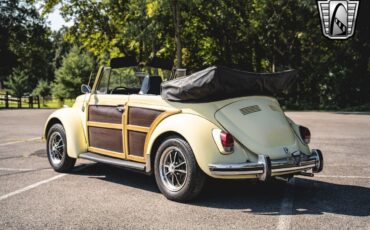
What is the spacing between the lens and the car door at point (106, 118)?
6102 millimetres

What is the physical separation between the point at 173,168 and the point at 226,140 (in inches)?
30.3

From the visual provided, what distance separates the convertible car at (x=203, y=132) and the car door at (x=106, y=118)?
0.01m

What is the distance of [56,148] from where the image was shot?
23.1 ft

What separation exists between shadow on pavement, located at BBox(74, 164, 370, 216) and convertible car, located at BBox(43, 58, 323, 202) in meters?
0.33

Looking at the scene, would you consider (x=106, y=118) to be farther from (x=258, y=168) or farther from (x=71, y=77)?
(x=71, y=77)

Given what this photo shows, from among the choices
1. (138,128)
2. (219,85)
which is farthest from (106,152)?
(219,85)

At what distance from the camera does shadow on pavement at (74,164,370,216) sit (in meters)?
4.91

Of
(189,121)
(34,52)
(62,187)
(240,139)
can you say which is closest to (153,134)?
(189,121)

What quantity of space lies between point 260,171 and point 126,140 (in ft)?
6.48

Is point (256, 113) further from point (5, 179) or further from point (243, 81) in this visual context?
point (5, 179)

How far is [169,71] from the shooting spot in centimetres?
733

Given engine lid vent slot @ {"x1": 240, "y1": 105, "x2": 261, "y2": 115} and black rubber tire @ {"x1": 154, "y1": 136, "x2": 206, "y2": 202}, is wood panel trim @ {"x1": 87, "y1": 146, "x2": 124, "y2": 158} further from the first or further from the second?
engine lid vent slot @ {"x1": 240, "y1": 105, "x2": 261, "y2": 115}

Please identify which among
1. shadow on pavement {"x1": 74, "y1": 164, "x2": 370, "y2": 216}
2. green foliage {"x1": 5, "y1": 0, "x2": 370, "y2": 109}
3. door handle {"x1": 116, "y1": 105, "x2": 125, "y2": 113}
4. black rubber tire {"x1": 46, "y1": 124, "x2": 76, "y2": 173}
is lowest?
shadow on pavement {"x1": 74, "y1": 164, "x2": 370, "y2": 216}

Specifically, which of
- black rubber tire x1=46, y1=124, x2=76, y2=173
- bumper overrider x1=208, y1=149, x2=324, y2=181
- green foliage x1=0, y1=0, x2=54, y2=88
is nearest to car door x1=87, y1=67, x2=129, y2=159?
black rubber tire x1=46, y1=124, x2=76, y2=173
